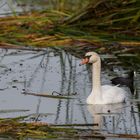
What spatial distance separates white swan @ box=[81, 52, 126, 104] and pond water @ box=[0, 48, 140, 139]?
0.11 meters

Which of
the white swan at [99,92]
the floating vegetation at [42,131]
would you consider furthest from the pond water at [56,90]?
the floating vegetation at [42,131]

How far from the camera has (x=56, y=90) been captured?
10656 mm

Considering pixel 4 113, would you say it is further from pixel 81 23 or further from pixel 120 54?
pixel 81 23

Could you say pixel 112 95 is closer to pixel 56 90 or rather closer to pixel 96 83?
pixel 96 83

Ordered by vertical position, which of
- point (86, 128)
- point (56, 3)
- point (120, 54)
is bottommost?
point (86, 128)

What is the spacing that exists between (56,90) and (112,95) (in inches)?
30.6

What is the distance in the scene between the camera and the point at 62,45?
13.7m

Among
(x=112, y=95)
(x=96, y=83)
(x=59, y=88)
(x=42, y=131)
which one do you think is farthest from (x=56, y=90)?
(x=42, y=131)

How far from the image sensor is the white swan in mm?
10086

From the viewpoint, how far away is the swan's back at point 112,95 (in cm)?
1023

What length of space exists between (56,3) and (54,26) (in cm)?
255

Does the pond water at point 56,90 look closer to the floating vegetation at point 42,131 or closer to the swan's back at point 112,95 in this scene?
the swan's back at point 112,95

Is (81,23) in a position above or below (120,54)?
above

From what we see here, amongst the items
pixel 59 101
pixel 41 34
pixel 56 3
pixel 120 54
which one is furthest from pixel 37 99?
pixel 56 3
